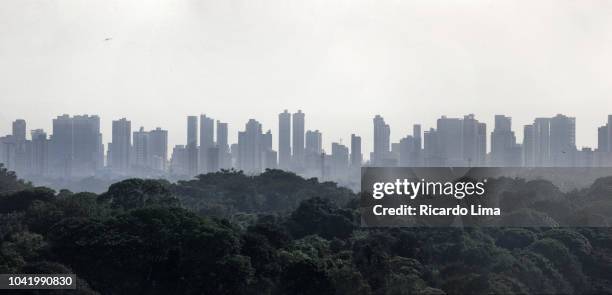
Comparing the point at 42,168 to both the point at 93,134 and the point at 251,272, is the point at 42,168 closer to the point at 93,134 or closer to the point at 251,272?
the point at 93,134

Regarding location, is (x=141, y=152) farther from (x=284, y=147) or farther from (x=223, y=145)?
(x=284, y=147)

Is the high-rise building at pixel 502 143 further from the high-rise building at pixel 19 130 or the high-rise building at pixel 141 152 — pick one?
the high-rise building at pixel 19 130

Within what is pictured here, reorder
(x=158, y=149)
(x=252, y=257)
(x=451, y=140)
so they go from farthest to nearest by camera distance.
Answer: (x=158, y=149) < (x=451, y=140) < (x=252, y=257)

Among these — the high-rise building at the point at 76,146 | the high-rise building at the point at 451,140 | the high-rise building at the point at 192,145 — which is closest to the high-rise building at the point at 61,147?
the high-rise building at the point at 76,146

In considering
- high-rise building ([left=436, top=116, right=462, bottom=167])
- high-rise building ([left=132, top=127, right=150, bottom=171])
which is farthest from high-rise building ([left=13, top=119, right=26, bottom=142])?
high-rise building ([left=436, top=116, right=462, bottom=167])

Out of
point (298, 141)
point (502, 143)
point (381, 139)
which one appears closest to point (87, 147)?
point (298, 141)
